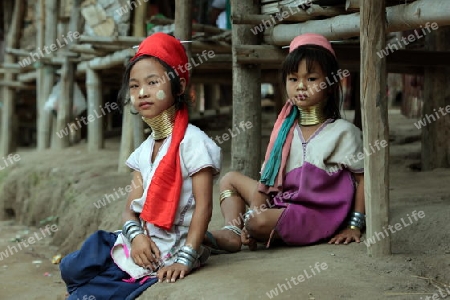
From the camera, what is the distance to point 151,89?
326 cm

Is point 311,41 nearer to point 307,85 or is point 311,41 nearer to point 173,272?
point 307,85

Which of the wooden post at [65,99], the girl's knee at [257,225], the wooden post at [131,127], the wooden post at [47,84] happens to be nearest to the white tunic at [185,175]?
the girl's knee at [257,225]

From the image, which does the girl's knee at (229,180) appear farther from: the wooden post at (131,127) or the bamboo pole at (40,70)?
the bamboo pole at (40,70)

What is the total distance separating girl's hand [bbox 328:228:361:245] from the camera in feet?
12.0

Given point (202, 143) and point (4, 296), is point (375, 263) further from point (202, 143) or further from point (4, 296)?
point (4, 296)

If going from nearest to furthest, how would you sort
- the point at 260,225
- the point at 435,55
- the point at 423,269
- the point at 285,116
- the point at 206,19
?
the point at 423,269
the point at 260,225
the point at 285,116
the point at 435,55
the point at 206,19

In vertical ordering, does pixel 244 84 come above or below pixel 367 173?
above

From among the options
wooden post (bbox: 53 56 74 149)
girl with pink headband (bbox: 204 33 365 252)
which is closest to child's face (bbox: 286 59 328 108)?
girl with pink headband (bbox: 204 33 365 252)

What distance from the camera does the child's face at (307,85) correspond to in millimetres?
3713

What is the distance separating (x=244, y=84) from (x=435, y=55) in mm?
1864

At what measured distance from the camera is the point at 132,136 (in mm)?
7469

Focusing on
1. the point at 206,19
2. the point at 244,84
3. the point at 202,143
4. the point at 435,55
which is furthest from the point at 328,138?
the point at 206,19

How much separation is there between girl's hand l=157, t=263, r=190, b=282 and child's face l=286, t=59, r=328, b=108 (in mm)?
1232

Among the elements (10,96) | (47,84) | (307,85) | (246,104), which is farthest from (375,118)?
(10,96)
